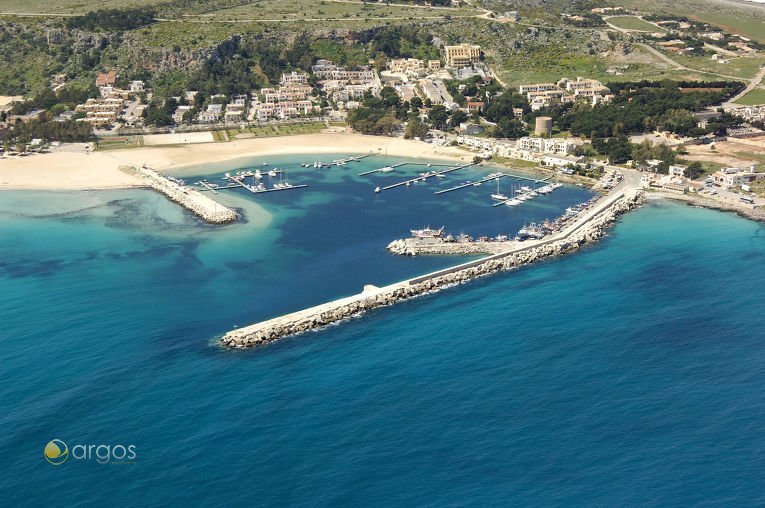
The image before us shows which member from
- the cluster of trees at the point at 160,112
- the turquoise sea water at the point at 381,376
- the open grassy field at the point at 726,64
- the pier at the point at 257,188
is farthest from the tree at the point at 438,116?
the open grassy field at the point at 726,64

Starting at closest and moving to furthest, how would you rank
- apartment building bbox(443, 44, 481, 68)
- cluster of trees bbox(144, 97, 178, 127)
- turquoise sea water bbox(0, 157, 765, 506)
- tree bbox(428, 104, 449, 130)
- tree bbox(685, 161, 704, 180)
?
1. turquoise sea water bbox(0, 157, 765, 506)
2. tree bbox(685, 161, 704, 180)
3. tree bbox(428, 104, 449, 130)
4. cluster of trees bbox(144, 97, 178, 127)
5. apartment building bbox(443, 44, 481, 68)

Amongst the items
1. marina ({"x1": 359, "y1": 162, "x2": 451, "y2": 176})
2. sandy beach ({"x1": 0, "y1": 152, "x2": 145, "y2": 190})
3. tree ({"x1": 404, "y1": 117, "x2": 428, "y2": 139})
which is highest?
tree ({"x1": 404, "y1": 117, "x2": 428, "y2": 139})

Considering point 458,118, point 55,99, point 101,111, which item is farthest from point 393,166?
point 55,99

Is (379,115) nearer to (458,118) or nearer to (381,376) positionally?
(458,118)

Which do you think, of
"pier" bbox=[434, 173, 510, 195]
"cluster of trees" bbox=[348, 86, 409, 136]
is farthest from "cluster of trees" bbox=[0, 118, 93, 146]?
"pier" bbox=[434, 173, 510, 195]

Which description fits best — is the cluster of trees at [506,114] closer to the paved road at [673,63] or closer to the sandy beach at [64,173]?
the paved road at [673,63]

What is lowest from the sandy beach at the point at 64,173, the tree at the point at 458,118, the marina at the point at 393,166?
the marina at the point at 393,166

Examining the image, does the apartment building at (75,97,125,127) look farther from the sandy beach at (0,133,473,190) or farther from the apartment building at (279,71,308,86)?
the apartment building at (279,71,308,86)
